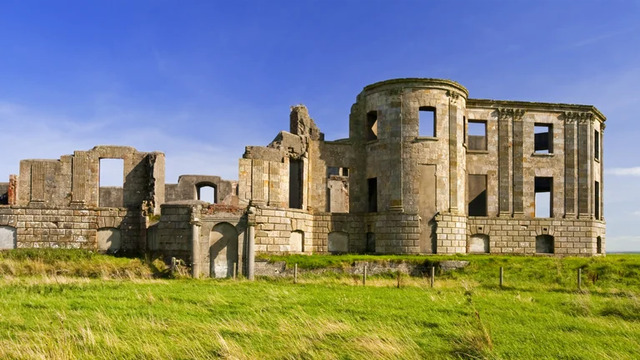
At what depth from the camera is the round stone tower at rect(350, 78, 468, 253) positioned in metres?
27.6

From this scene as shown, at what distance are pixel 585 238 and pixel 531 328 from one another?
22583mm

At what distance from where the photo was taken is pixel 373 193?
101ft

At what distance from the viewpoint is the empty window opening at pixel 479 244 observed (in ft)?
99.4

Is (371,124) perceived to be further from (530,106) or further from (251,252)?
(251,252)

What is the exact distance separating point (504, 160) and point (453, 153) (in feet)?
14.8

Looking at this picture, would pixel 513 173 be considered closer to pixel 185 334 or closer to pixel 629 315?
pixel 629 315

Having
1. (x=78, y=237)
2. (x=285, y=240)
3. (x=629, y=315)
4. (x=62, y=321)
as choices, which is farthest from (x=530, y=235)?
(x=62, y=321)

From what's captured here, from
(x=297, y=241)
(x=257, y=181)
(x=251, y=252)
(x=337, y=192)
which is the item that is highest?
(x=257, y=181)

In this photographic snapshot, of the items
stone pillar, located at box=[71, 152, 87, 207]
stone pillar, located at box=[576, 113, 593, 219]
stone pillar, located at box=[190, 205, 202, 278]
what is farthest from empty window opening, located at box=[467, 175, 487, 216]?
stone pillar, located at box=[71, 152, 87, 207]

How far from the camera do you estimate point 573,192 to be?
31406 millimetres

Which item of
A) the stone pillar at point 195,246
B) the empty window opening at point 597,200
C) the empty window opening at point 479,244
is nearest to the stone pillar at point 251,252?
the stone pillar at point 195,246

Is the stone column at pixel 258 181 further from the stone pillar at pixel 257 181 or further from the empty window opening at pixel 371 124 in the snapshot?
the empty window opening at pixel 371 124

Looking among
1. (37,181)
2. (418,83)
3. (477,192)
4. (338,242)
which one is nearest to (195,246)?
(338,242)

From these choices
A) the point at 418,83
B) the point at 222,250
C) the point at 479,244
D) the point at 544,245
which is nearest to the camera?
the point at 222,250
